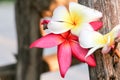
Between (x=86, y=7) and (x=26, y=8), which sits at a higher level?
(x=86, y=7)

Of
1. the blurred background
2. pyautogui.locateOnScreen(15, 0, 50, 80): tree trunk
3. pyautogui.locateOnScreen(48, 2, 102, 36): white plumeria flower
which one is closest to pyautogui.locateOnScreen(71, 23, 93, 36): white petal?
pyautogui.locateOnScreen(48, 2, 102, 36): white plumeria flower

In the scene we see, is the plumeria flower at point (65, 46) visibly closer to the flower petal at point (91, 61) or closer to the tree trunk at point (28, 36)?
the flower petal at point (91, 61)

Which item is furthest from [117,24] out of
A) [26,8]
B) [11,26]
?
[11,26]

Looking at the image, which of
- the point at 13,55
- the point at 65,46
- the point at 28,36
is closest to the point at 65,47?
the point at 65,46

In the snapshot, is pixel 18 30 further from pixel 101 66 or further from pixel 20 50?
pixel 101 66

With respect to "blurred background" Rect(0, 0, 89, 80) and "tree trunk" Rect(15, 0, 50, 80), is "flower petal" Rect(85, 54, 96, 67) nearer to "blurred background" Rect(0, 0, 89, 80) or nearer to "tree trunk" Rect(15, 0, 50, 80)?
"blurred background" Rect(0, 0, 89, 80)

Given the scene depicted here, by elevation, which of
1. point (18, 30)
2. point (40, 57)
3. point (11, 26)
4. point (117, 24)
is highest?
point (117, 24)

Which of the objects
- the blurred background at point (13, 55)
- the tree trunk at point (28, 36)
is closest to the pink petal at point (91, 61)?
the blurred background at point (13, 55)
